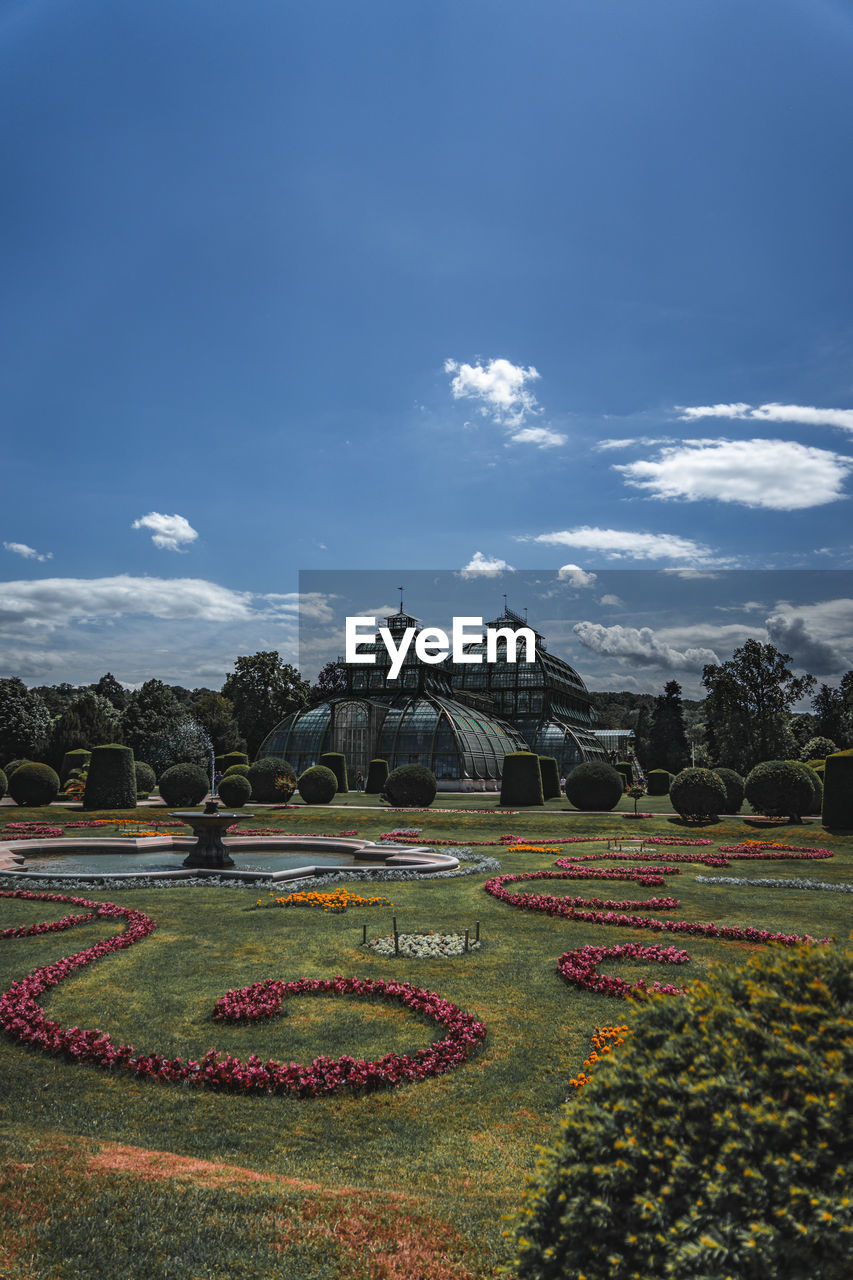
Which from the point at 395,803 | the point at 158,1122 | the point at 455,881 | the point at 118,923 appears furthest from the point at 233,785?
the point at 158,1122

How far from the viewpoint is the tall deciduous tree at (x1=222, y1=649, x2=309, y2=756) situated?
69250mm

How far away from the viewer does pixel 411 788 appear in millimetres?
33750

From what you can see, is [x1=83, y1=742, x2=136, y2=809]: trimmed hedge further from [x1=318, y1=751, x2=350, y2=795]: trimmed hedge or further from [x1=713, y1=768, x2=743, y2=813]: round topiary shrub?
[x1=713, y1=768, x2=743, y2=813]: round topiary shrub

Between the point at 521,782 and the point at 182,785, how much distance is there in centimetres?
1527

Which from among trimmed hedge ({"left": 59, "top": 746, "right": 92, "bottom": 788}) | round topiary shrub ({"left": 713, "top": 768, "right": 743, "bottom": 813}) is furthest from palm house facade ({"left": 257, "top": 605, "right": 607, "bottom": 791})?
round topiary shrub ({"left": 713, "top": 768, "right": 743, "bottom": 813})

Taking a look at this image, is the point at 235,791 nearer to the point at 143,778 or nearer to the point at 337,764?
the point at 337,764

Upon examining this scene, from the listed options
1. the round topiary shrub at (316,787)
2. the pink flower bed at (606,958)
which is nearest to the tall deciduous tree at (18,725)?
the round topiary shrub at (316,787)

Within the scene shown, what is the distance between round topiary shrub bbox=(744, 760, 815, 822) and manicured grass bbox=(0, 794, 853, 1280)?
17.5 meters

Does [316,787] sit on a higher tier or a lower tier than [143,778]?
higher

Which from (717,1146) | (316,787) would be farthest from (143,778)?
(717,1146)

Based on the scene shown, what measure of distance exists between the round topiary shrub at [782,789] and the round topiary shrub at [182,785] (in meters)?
22.7

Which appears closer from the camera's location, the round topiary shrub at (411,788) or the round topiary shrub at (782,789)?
the round topiary shrub at (782,789)

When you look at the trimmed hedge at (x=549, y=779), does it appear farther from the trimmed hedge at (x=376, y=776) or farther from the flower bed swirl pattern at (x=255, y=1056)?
the flower bed swirl pattern at (x=255, y=1056)

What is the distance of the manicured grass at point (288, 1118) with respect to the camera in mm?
3693
